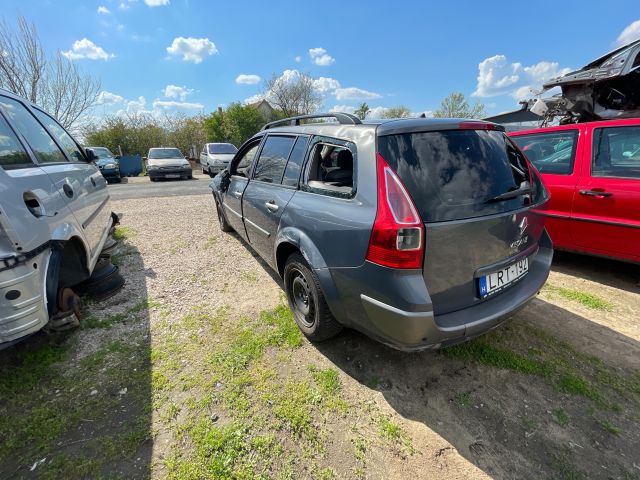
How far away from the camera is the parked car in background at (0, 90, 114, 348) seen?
176 cm

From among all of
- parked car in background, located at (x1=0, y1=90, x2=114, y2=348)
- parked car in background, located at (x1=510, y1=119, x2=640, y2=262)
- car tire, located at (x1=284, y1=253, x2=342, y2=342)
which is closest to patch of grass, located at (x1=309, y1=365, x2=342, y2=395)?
car tire, located at (x1=284, y1=253, x2=342, y2=342)

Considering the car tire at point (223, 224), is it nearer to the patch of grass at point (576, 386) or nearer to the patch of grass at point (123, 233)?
the patch of grass at point (123, 233)

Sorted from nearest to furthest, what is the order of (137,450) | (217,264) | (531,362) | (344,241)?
(137,450), (344,241), (531,362), (217,264)

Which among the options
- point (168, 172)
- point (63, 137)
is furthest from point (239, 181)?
point (168, 172)

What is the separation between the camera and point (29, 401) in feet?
6.51

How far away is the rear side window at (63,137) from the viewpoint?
3216mm

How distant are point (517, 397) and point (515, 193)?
1.35m

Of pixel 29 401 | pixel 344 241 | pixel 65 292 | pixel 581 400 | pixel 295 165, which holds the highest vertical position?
pixel 295 165

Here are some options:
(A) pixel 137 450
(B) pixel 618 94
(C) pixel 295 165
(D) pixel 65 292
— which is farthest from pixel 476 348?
(B) pixel 618 94

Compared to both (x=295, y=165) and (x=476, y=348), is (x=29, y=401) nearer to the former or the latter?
(x=295, y=165)

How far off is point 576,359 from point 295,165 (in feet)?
8.80

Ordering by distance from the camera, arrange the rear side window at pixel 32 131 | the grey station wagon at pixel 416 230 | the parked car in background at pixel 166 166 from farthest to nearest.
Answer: the parked car in background at pixel 166 166, the rear side window at pixel 32 131, the grey station wagon at pixel 416 230

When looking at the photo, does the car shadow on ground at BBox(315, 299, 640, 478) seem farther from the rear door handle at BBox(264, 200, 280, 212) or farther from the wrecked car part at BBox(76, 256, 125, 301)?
the wrecked car part at BBox(76, 256, 125, 301)

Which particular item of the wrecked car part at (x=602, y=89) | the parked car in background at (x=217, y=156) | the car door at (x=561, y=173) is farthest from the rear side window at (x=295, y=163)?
the parked car in background at (x=217, y=156)
